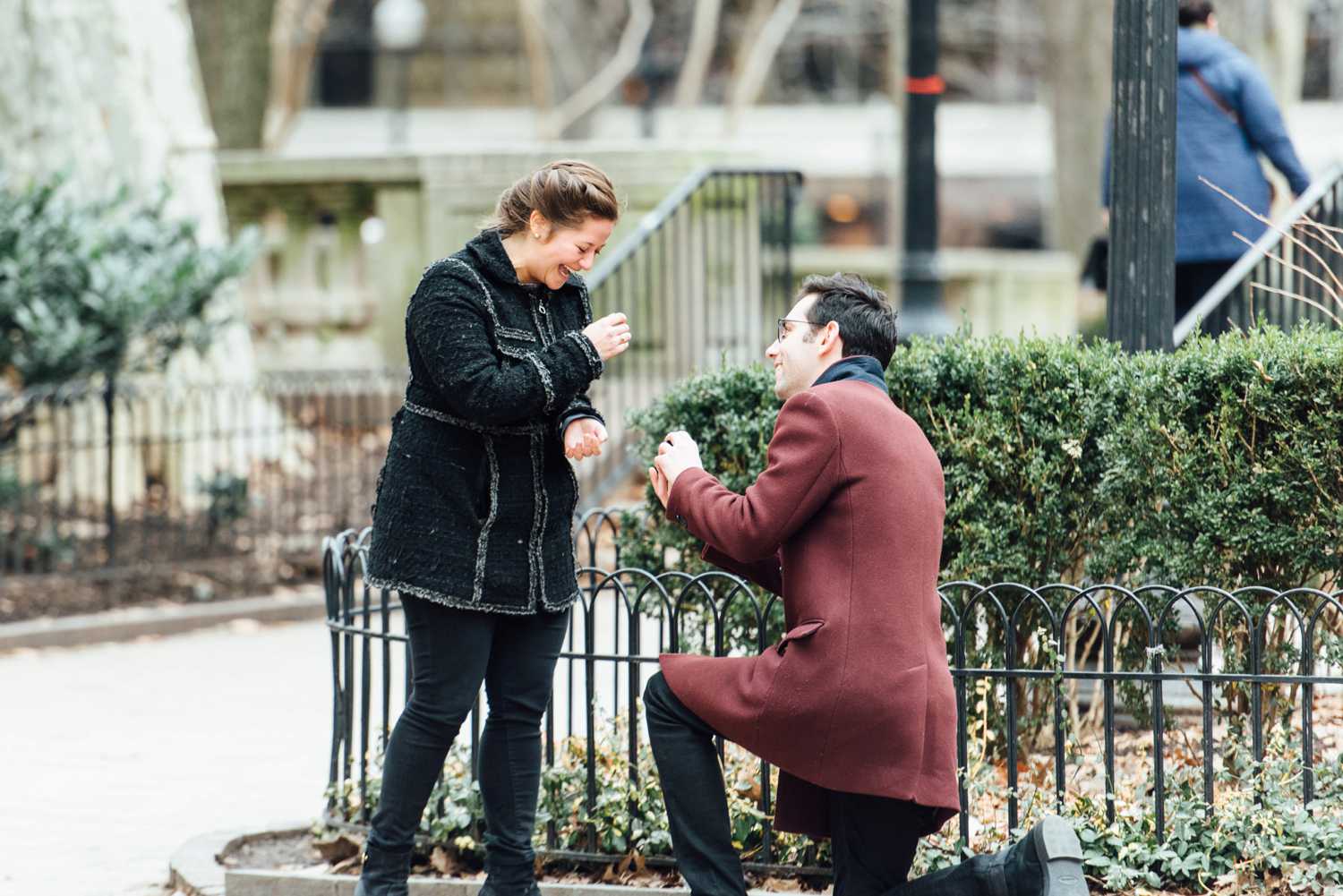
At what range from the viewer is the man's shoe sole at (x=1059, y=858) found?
3.93m

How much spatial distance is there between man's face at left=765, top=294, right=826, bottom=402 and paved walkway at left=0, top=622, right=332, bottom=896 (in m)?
2.50

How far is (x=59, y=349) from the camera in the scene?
9312 millimetres

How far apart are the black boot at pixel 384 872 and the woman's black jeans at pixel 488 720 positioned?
25 millimetres

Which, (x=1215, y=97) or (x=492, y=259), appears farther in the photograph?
(x=1215, y=97)

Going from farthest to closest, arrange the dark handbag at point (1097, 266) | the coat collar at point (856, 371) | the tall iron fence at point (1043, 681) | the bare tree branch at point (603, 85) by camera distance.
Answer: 1. the bare tree branch at point (603, 85)
2. the dark handbag at point (1097, 266)
3. the tall iron fence at point (1043, 681)
4. the coat collar at point (856, 371)

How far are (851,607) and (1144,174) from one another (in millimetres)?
2283

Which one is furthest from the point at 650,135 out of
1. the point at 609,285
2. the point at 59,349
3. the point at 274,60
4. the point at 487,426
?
the point at 487,426

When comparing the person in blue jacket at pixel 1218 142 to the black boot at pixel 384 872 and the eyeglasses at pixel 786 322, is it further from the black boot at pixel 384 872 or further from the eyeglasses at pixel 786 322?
the black boot at pixel 384 872

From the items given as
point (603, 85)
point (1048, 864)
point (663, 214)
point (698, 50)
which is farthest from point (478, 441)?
point (698, 50)

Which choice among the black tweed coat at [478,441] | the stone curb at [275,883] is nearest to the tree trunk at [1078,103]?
the stone curb at [275,883]

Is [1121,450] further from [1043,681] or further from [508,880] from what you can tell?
[508,880]

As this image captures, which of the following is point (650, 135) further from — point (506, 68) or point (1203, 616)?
point (1203, 616)

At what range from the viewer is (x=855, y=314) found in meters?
4.13

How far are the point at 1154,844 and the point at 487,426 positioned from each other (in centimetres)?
195
